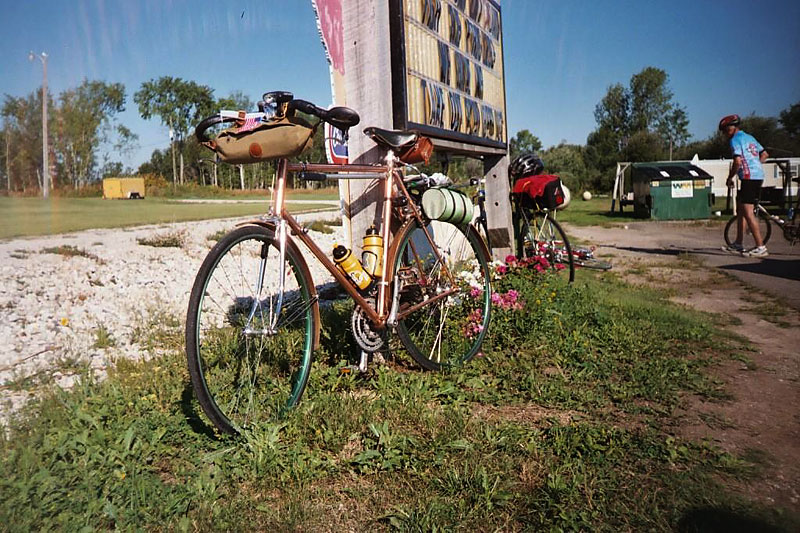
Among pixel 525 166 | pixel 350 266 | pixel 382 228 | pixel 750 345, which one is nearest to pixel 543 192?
pixel 525 166

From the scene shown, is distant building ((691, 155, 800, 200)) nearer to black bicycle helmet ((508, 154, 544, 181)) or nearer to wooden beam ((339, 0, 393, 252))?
black bicycle helmet ((508, 154, 544, 181))

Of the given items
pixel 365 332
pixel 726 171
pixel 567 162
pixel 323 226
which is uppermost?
pixel 567 162

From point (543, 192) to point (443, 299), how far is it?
3.25 meters

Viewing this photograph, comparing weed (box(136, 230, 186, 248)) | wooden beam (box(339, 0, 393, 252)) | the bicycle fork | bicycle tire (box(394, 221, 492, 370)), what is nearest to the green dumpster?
weed (box(136, 230, 186, 248))

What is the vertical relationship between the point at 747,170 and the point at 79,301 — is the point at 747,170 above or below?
above

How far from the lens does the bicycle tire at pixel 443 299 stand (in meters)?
3.67

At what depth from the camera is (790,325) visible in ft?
16.5

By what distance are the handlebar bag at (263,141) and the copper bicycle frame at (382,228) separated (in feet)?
0.54

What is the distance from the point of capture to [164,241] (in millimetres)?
9336

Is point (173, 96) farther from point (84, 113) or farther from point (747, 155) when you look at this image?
point (747, 155)

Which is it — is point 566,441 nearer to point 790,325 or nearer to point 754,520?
point 754,520

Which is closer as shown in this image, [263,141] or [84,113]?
[263,141]

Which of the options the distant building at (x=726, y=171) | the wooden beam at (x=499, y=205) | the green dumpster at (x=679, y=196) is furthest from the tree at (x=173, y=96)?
the distant building at (x=726, y=171)

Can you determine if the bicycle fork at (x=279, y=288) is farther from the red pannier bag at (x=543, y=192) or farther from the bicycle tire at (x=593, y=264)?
the bicycle tire at (x=593, y=264)
